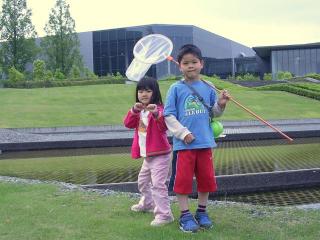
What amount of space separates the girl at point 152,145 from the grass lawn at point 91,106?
17.2 metres

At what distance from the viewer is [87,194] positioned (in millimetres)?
6629

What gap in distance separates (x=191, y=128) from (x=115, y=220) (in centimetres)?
122

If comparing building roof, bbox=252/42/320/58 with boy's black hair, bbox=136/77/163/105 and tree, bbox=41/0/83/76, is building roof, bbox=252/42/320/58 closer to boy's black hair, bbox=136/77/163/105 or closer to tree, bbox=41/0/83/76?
tree, bbox=41/0/83/76

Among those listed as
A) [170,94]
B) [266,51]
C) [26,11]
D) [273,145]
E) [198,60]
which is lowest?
[273,145]

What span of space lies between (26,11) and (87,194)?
52.3m

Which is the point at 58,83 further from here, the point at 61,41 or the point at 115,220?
the point at 115,220

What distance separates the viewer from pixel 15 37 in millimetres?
54750

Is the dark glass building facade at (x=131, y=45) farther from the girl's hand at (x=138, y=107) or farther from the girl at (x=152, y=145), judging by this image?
the girl's hand at (x=138, y=107)

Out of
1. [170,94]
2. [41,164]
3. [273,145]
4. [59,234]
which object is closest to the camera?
[59,234]

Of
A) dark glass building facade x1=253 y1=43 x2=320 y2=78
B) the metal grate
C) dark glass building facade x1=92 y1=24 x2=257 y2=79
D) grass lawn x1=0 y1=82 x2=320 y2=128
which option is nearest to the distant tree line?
dark glass building facade x1=92 y1=24 x2=257 y2=79

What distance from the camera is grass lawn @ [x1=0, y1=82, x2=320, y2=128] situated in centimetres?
2327

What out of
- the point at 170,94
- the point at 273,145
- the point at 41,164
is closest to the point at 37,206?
the point at 170,94

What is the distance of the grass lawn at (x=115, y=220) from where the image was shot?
14.8ft

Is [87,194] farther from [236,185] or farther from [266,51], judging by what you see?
[266,51]
